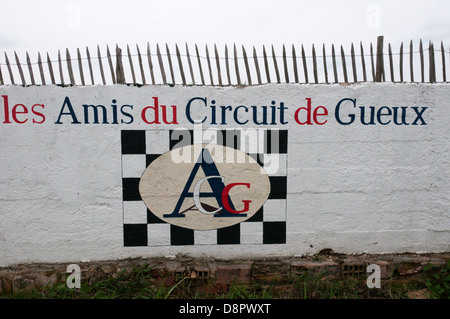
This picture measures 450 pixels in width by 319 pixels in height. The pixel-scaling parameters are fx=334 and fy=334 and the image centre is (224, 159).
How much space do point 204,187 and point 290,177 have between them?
0.64 meters

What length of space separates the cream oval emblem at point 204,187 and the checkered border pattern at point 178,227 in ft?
0.13

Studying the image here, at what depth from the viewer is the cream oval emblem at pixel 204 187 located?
241 centimetres

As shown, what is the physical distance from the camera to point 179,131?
7.80 feet

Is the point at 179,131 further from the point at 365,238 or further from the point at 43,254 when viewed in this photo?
the point at 365,238

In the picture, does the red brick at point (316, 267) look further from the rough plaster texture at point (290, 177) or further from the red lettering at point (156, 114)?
the red lettering at point (156, 114)

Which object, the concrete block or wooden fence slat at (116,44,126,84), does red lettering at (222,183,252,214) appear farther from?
wooden fence slat at (116,44,126,84)

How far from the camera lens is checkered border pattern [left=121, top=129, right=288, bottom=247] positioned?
7.82 feet

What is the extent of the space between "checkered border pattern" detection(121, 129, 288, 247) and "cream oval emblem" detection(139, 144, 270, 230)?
0.13 ft

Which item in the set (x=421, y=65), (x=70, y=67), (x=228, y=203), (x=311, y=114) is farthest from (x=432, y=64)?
(x=70, y=67)

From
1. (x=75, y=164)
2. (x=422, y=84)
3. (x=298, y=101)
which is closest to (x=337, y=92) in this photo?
(x=298, y=101)

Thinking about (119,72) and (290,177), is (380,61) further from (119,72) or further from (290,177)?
(119,72)

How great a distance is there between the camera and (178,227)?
2.46 meters

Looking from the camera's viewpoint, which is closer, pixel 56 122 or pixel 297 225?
pixel 56 122
